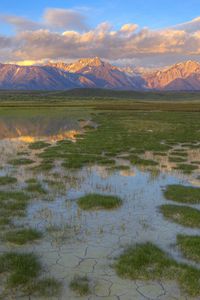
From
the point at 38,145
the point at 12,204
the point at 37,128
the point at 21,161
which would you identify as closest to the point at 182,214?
the point at 12,204

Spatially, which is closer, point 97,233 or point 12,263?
point 12,263

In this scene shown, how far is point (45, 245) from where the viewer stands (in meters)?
13.0

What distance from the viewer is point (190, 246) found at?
1292 cm

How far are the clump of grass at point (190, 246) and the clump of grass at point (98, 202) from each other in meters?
4.60

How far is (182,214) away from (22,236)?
7.03 metres

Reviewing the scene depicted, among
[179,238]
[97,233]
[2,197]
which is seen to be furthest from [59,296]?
[2,197]

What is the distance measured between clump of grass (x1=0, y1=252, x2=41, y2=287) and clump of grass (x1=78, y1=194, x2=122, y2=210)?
5812 mm

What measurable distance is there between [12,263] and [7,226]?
3528mm

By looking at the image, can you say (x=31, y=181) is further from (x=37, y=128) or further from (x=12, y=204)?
(x=37, y=128)

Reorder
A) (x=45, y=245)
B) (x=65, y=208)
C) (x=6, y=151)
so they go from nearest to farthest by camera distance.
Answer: (x=45, y=245), (x=65, y=208), (x=6, y=151)

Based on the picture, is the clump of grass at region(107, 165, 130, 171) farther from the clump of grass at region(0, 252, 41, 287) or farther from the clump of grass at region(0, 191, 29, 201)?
the clump of grass at region(0, 252, 41, 287)

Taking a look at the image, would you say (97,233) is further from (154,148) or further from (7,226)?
(154,148)

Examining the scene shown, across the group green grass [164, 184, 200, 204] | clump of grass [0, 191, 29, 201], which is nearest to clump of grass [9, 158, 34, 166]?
clump of grass [0, 191, 29, 201]

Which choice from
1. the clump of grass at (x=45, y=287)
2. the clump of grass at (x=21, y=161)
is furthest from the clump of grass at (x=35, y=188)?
the clump of grass at (x=45, y=287)
